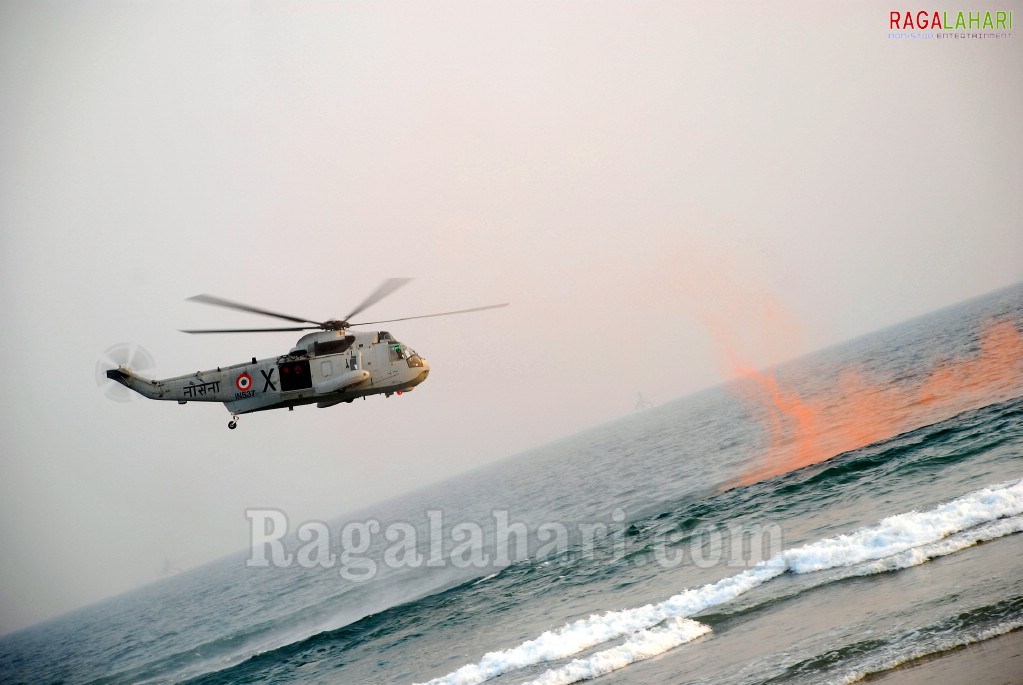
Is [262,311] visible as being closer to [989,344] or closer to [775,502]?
[775,502]

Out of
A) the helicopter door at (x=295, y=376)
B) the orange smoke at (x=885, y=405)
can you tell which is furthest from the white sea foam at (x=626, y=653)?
the orange smoke at (x=885, y=405)

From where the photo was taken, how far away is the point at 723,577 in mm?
27672

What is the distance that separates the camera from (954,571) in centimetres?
2077

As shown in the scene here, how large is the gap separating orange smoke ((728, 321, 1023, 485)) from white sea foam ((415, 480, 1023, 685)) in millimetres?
17525

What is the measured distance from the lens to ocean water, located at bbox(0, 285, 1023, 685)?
65.8 feet

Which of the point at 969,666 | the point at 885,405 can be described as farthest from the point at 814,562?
the point at 885,405

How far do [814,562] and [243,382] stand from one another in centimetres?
2026

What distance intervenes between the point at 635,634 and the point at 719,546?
8635 millimetres

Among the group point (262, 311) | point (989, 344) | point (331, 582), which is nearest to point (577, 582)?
point (262, 311)

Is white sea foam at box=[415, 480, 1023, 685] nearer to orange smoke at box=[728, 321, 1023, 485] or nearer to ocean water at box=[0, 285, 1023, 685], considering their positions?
ocean water at box=[0, 285, 1023, 685]

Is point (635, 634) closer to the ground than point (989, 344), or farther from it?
closer to the ground

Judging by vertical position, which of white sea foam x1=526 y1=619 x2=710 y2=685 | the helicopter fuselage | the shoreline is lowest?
white sea foam x1=526 y1=619 x2=710 y2=685

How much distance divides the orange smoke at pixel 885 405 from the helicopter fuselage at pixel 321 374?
26.9m

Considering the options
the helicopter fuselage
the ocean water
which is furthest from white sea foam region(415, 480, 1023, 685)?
the helicopter fuselage
